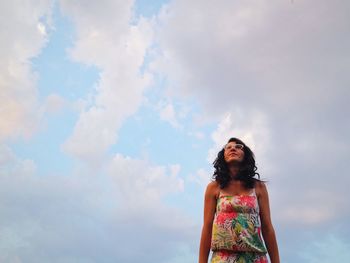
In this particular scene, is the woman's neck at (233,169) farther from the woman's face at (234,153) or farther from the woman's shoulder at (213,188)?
the woman's shoulder at (213,188)

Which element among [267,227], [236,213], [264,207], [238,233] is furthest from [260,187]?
[238,233]

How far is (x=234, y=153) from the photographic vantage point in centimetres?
748

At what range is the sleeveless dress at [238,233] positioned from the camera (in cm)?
650

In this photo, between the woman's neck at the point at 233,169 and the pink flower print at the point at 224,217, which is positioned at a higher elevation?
the woman's neck at the point at 233,169

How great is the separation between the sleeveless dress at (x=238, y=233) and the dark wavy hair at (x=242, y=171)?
40cm

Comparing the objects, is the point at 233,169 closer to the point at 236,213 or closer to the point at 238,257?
the point at 236,213

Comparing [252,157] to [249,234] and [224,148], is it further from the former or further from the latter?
[249,234]

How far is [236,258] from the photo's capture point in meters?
6.50

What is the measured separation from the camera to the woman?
21.4ft

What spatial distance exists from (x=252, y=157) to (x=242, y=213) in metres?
1.36

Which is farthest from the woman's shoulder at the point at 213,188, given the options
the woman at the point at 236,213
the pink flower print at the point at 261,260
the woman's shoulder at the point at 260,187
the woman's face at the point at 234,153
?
the pink flower print at the point at 261,260

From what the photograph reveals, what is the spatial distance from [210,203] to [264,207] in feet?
3.18

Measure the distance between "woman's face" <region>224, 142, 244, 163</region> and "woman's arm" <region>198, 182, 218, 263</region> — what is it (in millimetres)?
550

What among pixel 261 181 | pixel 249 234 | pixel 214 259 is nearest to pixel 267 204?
pixel 261 181
